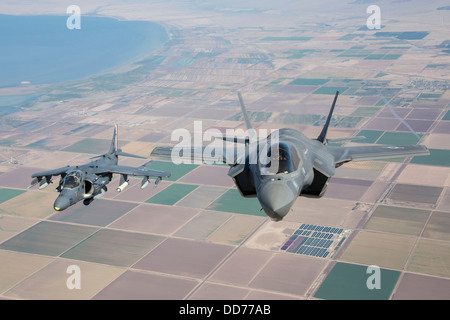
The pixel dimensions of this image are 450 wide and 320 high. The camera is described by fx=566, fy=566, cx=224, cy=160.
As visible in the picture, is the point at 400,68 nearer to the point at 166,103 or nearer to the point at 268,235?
the point at 166,103

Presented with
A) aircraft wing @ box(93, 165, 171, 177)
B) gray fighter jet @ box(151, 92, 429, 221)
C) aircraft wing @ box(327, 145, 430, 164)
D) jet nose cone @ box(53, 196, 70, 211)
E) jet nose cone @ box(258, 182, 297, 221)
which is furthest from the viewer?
aircraft wing @ box(93, 165, 171, 177)

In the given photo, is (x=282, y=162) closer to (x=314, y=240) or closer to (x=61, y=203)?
(x=61, y=203)

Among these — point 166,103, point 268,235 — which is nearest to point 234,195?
point 268,235

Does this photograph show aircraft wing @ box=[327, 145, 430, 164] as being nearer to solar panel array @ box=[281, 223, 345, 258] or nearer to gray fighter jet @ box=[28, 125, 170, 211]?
gray fighter jet @ box=[28, 125, 170, 211]
